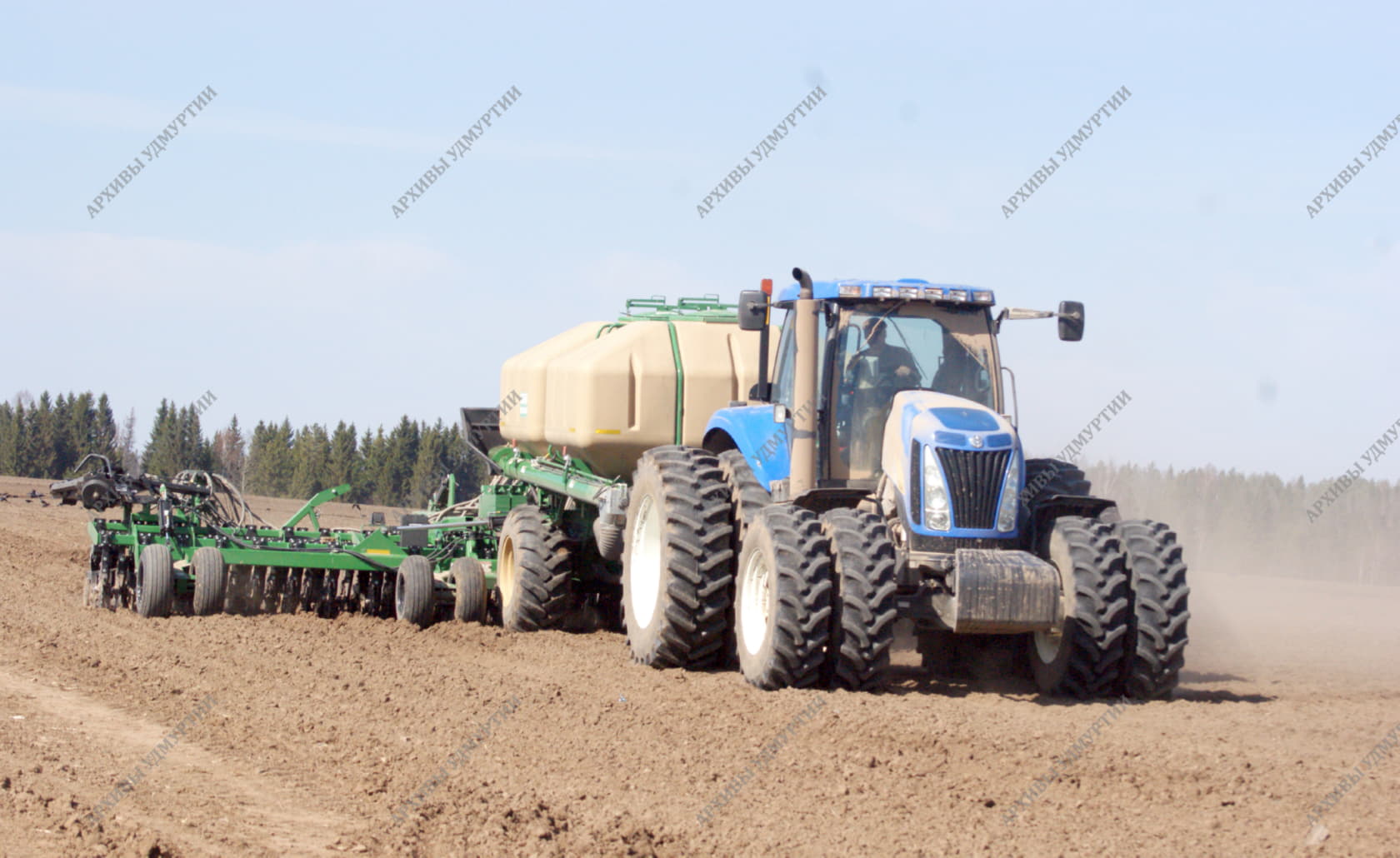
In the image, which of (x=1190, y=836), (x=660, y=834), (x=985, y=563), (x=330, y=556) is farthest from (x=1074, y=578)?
(x=330, y=556)

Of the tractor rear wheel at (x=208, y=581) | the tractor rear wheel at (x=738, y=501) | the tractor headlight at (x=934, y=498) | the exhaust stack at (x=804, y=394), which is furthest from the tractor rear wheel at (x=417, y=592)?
the tractor headlight at (x=934, y=498)

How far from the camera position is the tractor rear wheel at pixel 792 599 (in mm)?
7781

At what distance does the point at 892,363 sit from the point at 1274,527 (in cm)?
2506

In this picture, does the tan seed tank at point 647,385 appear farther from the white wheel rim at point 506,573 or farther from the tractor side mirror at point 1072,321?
the tractor side mirror at point 1072,321

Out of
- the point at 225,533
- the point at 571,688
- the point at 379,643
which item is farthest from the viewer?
the point at 225,533

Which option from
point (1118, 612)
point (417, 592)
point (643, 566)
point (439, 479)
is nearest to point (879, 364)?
point (1118, 612)

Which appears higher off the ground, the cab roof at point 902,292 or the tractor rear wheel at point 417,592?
the cab roof at point 902,292

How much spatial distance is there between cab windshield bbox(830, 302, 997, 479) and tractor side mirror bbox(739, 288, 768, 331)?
0.51 metres

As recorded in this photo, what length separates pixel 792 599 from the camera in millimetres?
7789

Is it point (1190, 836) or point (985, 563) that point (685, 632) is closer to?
point (985, 563)

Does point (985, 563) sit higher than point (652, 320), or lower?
lower

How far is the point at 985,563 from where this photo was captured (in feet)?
25.2

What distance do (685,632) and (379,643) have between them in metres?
3.12

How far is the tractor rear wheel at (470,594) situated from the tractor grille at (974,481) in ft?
20.1
